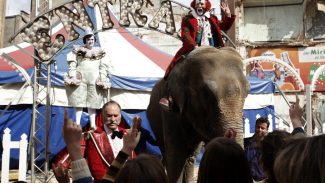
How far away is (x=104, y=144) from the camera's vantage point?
4.04 m

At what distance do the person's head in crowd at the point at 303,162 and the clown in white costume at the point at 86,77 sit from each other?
21.8 ft

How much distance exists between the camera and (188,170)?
6.12 meters

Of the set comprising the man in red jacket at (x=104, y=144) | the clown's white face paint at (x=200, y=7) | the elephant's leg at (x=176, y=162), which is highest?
the clown's white face paint at (x=200, y=7)

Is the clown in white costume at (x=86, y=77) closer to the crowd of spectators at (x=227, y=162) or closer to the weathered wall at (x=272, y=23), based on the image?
the crowd of spectators at (x=227, y=162)

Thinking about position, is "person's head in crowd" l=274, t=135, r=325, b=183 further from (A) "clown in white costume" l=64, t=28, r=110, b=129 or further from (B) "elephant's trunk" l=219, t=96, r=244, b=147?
(A) "clown in white costume" l=64, t=28, r=110, b=129

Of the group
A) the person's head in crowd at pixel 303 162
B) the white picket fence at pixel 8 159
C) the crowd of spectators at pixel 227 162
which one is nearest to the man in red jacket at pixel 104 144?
the crowd of spectators at pixel 227 162

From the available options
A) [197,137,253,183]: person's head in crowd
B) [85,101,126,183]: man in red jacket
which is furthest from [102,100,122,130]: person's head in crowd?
[197,137,253,183]: person's head in crowd

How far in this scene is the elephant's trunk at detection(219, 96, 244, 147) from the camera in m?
4.48

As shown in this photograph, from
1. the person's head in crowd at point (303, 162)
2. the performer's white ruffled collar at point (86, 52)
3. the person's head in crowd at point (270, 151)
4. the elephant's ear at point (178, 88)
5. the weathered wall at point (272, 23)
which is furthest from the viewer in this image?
the weathered wall at point (272, 23)

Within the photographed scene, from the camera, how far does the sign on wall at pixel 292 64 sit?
21.3 meters

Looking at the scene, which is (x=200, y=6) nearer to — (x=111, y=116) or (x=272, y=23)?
(x=111, y=116)

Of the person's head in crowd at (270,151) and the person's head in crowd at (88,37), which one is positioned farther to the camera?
the person's head in crowd at (88,37)

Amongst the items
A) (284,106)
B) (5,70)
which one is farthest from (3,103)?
(284,106)

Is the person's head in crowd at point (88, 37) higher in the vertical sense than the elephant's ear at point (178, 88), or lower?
higher
